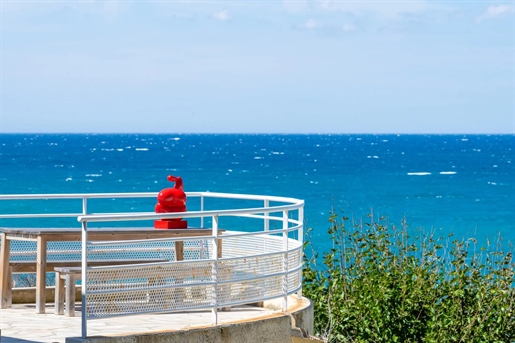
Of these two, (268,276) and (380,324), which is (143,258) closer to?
(268,276)

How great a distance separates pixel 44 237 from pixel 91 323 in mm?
1065

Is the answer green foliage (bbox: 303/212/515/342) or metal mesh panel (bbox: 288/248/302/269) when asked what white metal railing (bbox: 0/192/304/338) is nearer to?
metal mesh panel (bbox: 288/248/302/269)

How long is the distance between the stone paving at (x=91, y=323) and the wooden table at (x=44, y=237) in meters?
0.25

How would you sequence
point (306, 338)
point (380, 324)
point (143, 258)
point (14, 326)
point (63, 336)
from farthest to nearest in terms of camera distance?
point (380, 324)
point (143, 258)
point (306, 338)
point (14, 326)
point (63, 336)

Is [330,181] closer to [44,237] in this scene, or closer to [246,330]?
[44,237]

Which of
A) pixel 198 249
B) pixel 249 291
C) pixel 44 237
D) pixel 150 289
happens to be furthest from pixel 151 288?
pixel 198 249

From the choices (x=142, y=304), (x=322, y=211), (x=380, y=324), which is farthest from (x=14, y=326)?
(x=322, y=211)

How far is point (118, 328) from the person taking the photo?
9.05 meters

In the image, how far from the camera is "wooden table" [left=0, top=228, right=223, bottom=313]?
32.5 ft

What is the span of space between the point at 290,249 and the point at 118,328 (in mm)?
1968

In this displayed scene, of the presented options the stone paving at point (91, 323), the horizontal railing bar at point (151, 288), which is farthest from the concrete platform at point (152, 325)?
the horizontal railing bar at point (151, 288)

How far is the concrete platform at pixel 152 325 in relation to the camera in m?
8.60

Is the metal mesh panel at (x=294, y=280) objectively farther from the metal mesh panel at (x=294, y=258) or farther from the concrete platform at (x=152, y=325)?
the concrete platform at (x=152, y=325)

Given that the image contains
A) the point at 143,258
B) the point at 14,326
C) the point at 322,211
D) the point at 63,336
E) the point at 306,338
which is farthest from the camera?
the point at 322,211
